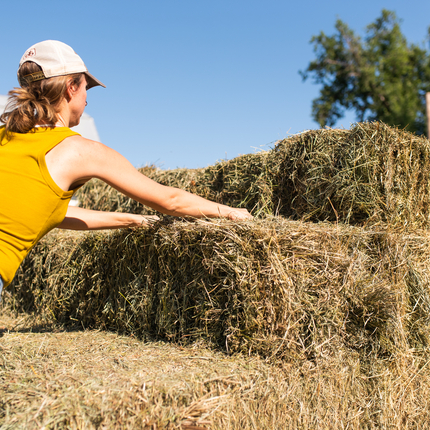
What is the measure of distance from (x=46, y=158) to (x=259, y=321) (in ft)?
3.87

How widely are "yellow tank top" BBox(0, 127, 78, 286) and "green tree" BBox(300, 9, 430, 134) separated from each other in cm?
1910

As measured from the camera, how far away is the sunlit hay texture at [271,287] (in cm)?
196

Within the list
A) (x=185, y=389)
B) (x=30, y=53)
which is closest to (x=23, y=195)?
(x=30, y=53)

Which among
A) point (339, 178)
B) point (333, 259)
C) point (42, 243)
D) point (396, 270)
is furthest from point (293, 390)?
point (42, 243)

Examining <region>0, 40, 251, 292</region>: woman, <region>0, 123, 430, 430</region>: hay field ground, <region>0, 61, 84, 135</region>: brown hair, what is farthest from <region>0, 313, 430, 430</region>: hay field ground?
<region>0, 61, 84, 135</region>: brown hair

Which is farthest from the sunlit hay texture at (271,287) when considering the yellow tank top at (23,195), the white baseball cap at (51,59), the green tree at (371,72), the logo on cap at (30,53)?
the green tree at (371,72)

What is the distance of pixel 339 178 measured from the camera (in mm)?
2883

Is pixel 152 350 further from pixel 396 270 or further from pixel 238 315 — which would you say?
pixel 396 270

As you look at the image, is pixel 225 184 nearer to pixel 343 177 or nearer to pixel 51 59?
pixel 343 177

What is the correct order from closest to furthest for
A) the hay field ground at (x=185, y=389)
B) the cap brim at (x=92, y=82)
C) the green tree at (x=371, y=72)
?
the hay field ground at (x=185, y=389) → the cap brim at (x=92, y=82) → the green tree at (x=371, y=72)

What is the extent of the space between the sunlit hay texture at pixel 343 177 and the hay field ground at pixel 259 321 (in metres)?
0.01

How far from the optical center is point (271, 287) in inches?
77.1

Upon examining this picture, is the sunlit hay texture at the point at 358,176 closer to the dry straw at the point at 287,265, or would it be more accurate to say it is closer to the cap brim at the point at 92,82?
the dry straw at the point at 287,265

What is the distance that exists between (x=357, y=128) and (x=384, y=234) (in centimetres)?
93
